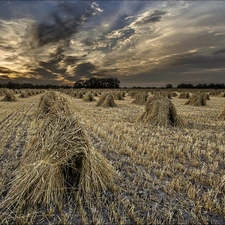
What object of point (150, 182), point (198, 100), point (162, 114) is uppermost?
point (162, 114)

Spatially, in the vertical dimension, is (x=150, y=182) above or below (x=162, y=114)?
below

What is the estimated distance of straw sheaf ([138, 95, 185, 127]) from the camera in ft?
30.4

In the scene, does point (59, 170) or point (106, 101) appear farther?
point (106, 101)

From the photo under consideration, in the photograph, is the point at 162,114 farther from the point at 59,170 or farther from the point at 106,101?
the point at 106,101

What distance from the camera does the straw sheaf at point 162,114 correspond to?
30.4 ft

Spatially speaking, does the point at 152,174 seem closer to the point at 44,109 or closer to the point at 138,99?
the point at 44,109

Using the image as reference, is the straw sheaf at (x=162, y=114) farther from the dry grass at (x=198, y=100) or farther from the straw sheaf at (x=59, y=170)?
the dry grass at (x=198, y=100)

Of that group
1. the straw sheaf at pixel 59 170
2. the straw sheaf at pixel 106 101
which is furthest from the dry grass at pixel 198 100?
the straw sheaf at pixel 59 170

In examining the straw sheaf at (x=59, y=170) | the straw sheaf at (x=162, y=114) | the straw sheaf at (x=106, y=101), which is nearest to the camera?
the straw sheaf at (x=59, y=170)

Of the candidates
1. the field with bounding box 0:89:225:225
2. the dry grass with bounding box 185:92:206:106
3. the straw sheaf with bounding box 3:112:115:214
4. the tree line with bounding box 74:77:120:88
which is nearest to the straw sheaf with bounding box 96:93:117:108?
the dry grass with bounding box 185:92:206:106

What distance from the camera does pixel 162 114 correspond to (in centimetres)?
937

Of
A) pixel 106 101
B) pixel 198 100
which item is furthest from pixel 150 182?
pixel 198 100

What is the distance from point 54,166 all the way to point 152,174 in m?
2.01

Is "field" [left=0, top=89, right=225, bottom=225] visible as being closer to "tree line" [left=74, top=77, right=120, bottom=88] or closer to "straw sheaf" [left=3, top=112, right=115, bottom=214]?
"straw sheaf" [left=3, top=112, right=115, bottom=214]
